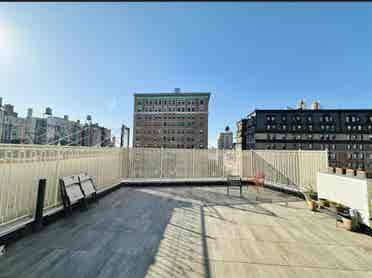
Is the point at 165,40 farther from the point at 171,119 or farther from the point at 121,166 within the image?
the point at 171,119

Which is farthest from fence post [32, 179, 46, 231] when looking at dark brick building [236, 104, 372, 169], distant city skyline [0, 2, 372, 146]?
dark brick building [236, 104, 372, 169]

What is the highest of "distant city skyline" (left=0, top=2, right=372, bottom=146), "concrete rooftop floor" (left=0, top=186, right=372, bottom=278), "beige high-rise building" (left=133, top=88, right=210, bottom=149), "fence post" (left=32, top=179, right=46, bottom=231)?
"beige high-rise building" (left=133, top=88, right=210, bottom=149)

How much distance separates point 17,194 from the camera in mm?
2705

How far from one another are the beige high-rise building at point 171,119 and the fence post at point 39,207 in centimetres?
4846

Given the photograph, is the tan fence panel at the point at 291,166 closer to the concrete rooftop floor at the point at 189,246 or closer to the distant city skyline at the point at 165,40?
the concrete rooftop floor at the point at 189,246

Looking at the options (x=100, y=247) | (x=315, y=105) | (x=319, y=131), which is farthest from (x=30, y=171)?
(x=315, y=105)

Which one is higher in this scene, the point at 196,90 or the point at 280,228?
the point at 196,90

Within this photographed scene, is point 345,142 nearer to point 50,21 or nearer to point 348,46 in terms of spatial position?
point 348,46

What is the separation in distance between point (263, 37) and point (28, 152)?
7.81 metres

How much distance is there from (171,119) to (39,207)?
4937 centimetres

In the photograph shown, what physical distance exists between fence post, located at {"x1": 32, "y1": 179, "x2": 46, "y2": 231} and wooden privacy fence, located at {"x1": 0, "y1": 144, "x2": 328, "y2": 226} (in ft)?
0.41

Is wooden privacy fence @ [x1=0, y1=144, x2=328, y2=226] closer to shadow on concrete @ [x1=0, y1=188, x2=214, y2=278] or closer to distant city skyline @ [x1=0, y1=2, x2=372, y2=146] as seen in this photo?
shadow on concrete @ [x1=0, y1=188, x2=214, y2=278]

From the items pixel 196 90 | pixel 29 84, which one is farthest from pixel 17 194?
pixel 196 90

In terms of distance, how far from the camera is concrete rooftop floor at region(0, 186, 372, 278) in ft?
6.42
